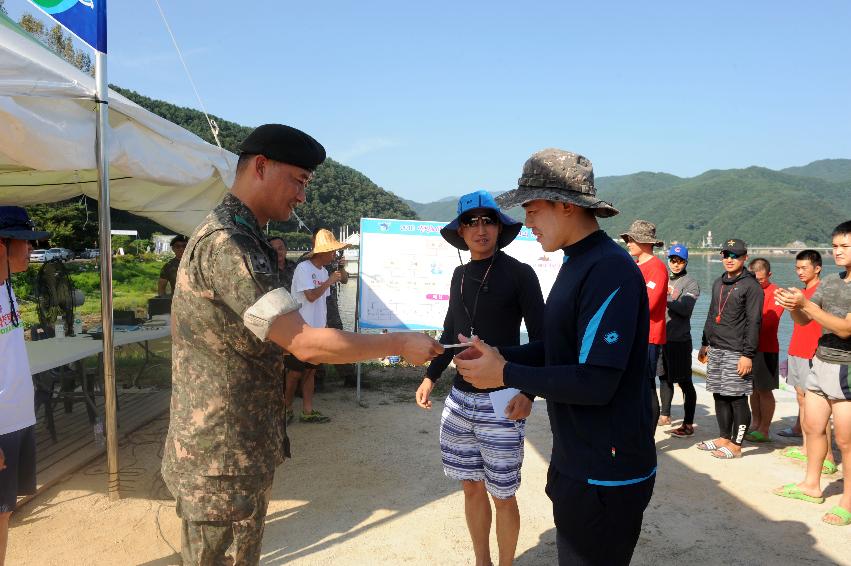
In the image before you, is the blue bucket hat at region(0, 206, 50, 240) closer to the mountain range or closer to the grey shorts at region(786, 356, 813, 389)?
the grey shorts at region(786, 356, 813, 389)

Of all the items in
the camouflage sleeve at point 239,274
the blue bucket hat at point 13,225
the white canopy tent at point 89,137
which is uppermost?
the white canopy tent at point 89,137

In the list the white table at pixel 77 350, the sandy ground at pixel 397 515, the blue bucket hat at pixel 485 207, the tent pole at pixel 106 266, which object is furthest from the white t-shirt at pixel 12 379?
the blue bucket hat at pixel 485 207

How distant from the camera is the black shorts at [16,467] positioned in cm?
246

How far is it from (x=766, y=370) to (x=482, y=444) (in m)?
4.52

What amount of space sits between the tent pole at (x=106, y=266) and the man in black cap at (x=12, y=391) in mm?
929

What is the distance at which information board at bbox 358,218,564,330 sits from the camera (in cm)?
702

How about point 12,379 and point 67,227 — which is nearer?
point 12,379

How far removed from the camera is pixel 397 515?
13.0 feet

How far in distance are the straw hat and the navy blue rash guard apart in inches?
165

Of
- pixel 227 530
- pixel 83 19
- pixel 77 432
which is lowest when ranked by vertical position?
pixel 77 432

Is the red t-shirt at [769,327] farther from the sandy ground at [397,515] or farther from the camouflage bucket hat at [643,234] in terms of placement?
the camouflage bucket hat at [643,234]

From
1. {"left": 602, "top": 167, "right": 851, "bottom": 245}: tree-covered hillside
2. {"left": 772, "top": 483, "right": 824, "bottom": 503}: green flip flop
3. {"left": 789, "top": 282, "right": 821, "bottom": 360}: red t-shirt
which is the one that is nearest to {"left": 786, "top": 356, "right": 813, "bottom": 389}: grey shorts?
{"left": 789, "top": 282, "right": 821, "bottom": 360}: red t-shirt

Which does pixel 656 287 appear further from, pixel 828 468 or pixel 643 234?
pixel 828 468

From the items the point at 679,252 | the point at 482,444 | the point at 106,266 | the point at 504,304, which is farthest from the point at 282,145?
the point at 679,252
